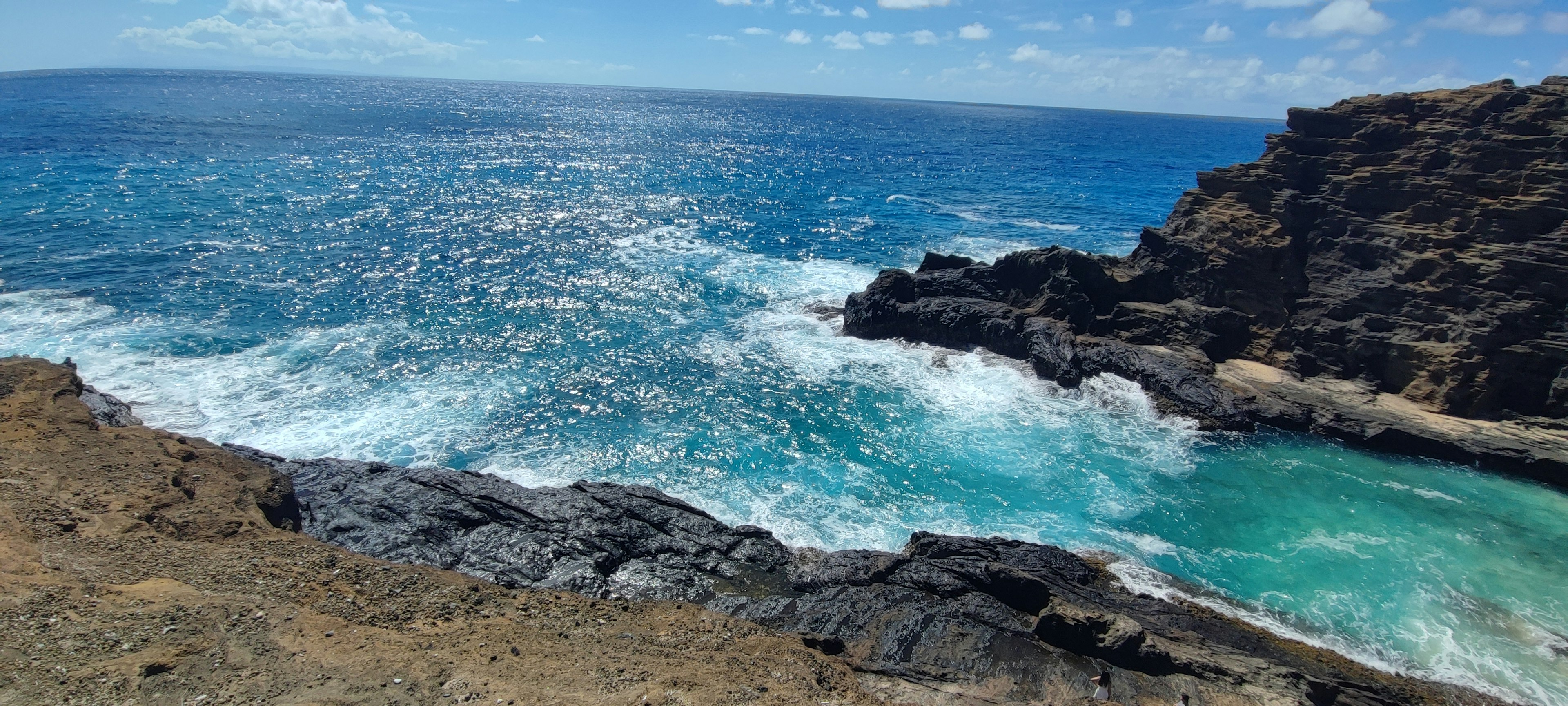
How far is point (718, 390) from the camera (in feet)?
107

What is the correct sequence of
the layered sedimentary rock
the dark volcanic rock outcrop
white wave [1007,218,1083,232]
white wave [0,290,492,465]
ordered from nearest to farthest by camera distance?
the dark volcanic rock outcrop
white wave [0,290,492,465]
the layered sedimentary rock
white wave [1007,218,1083,232]

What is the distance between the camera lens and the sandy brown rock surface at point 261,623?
11664 mm

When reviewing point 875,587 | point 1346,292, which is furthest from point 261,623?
point 1346,292

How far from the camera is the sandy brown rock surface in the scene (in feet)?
38.3

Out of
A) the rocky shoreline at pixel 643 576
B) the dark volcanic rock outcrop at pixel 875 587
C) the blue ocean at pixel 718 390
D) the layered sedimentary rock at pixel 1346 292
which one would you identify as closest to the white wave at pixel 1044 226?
the blue ocean at pixel 718 390

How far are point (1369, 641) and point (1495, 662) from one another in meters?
2.89

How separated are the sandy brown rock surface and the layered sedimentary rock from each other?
25595 mm

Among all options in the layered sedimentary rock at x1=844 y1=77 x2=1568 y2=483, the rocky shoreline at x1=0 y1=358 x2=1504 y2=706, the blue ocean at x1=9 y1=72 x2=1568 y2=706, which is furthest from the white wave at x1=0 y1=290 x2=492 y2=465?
the layered sedimentary rock at x1=844 y1=77 x2=1568 y2=483

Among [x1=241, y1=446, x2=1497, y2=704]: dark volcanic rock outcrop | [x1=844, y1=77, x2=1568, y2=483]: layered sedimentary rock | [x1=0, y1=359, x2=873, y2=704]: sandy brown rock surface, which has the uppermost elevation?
[x1=844, y1=77, x2=1568, y2=483]: layered sedimentary rock

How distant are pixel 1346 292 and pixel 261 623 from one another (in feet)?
144

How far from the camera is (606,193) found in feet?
244

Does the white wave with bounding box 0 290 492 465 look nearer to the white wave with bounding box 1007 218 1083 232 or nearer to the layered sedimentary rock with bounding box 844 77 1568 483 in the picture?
the layered sedimentary rock with bounding box 844 77 1568 483

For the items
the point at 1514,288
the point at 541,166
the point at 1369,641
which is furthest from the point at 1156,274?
the point at 541,166

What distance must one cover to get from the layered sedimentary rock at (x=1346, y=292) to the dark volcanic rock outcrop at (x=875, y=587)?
15559 millimetres
